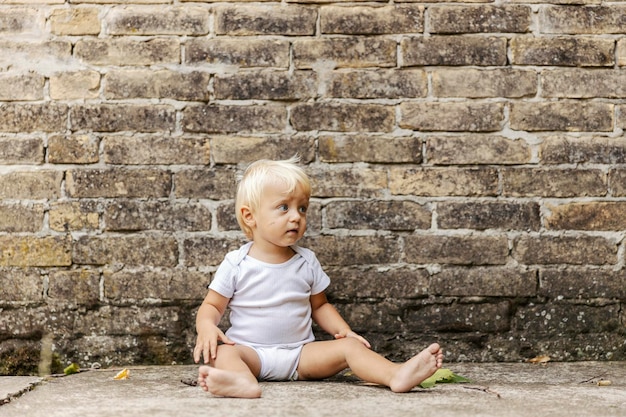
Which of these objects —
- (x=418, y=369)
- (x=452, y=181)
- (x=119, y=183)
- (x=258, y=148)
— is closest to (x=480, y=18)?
(x=452, y=181)

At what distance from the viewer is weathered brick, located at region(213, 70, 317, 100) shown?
10.7ft

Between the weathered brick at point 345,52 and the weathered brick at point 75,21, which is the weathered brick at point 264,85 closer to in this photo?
the weathered brick at point 345,52

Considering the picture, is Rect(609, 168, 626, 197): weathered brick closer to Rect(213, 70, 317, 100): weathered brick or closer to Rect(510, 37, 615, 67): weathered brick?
Rect(510, 37, 615, 67): weathered brick

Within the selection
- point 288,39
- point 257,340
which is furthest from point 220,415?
point 288,39

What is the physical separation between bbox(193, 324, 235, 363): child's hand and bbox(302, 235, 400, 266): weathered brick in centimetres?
61

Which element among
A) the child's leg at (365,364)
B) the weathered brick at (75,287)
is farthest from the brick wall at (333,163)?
the child's leg at (365,364)

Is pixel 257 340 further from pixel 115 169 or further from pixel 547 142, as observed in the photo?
pixel 547 142

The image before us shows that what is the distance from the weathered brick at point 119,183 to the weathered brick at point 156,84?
315 mm

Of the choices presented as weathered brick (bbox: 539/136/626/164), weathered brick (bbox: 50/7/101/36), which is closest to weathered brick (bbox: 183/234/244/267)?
weathered brick (bbox: 50/7/101/36)

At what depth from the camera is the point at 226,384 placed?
8.04 feet

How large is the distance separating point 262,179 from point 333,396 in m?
0.86

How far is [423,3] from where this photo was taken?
3.26 m

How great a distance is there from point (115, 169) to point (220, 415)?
4.58 ft

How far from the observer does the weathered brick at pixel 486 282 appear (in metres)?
3.25
